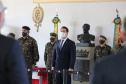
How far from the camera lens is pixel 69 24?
25.8 ft

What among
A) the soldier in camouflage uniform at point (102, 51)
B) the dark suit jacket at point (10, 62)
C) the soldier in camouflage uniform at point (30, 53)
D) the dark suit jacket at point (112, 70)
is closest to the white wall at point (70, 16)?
the soldier in camouflage uniform at point (102, 51)

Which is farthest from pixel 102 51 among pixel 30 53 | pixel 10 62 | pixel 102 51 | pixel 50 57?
pixel 10 62

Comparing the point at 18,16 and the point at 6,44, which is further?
the point at 18,16

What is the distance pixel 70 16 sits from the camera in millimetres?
7859

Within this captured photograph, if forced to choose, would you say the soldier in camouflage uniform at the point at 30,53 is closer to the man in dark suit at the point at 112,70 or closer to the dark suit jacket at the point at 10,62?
the dark suit jacket at the point at 10,62

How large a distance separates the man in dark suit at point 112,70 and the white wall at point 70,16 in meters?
6.31

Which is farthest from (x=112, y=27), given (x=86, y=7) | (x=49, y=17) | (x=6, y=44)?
(x=6, y=44)

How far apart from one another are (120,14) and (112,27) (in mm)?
434

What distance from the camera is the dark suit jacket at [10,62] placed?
1492mm

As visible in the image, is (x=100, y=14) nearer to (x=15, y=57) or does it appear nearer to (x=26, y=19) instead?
(x=26, y=19)

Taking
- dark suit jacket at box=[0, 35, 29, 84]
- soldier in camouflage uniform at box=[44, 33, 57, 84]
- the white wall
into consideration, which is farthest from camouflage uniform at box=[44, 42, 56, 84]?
dark suit jacket at box=[0, 35, 29, 84]

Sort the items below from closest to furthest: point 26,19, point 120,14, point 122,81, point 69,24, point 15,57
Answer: point 122,81, point 15,57, point 120,14, point 69,24, point 26,19

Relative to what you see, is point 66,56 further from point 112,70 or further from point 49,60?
point 112,70

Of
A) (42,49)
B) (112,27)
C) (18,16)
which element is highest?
(18,16)
